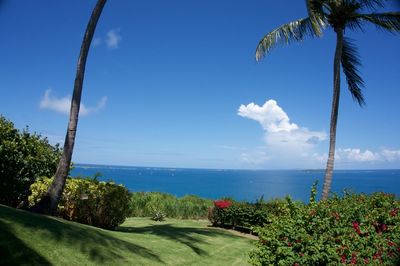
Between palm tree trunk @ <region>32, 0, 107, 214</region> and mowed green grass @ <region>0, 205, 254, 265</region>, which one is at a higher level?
palm tree trunk @ <region>32, 0, 107, 214</region>

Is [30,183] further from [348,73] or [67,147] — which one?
[348,73]

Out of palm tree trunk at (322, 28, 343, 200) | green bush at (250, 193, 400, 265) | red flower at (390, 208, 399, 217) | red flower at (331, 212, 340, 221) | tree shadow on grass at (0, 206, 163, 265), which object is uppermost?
palm tree trunk at (322, 28, 343, 200)

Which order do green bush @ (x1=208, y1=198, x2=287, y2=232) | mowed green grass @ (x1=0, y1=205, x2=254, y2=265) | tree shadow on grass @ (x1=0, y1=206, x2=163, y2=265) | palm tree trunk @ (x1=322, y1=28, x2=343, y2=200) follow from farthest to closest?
green bush @ (x1=208, y1=198, x2=287, y2=232), palm tree trunk @ (x1=322, y1=28, x2=343, y2=200), tree shadow on grass @ (x1=0, y1=206, x2=163, y2=265), mowed green grass @ (x1=0, y1=205, x2=254, y2=265)

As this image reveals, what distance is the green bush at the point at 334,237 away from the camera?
5.39m

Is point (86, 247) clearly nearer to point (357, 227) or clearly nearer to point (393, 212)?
point (357, 227)

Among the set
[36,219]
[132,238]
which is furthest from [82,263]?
[132,238]

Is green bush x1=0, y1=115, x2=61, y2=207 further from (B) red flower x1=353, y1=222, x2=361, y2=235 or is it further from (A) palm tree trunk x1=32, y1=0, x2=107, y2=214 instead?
(B) red flower x1=353, y1=222, x2=361, y2=235

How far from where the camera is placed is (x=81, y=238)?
8.63 metres

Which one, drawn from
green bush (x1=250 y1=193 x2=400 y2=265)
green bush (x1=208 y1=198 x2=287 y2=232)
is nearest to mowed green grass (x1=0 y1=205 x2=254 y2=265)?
green bush (x1=250 y1=193 x2=400 y2=265)

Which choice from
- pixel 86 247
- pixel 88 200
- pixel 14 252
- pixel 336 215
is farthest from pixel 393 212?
pixel 88 200

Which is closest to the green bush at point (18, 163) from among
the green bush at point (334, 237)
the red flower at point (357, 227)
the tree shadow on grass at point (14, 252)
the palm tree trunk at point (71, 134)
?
the palm tree trunk at point (71, 134)

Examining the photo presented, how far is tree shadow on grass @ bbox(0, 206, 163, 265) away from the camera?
802 centimetres

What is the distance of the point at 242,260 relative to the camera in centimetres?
1104

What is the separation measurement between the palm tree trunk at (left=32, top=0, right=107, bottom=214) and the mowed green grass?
1321mm
